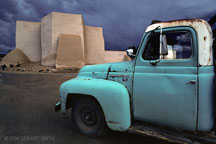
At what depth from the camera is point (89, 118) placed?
281 cm

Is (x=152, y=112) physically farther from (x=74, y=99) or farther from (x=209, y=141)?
(x=74, y=99)

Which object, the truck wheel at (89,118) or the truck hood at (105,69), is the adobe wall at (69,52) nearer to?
the truck hood at (105,69)

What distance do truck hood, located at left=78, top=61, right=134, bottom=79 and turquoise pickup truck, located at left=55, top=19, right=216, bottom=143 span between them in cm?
2

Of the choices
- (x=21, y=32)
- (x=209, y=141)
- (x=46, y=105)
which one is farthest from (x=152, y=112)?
(x=21, y=32)

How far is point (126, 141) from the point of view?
2.65 m

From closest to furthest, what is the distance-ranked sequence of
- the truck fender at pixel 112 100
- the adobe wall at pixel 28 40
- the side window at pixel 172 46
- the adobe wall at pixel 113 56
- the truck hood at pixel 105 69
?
the side window at pixel 172 46 → the truck fender at pixel 112 100 → the truck hood at pixel 105 69 → the adobe wall at pixel 28 40 → the adobe wall at pixel 113 56

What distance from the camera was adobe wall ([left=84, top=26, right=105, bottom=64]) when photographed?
1219 inches

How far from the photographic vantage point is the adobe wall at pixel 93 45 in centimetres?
3097

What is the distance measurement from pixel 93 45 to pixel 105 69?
29.5m

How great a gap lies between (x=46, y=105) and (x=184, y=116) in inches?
175

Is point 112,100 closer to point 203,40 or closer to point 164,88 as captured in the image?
point 164,88

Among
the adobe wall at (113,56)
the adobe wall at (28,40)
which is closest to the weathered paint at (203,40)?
the adobe wall at (28,40)

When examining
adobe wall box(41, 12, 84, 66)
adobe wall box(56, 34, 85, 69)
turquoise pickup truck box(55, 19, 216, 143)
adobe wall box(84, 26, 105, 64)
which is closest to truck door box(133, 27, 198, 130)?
turquoise pickup truck box(55, 19, 216, 143)

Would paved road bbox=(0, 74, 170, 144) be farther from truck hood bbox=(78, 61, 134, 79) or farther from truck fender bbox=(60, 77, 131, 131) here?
truck hood bbox=(78, 61, 134, 79)
